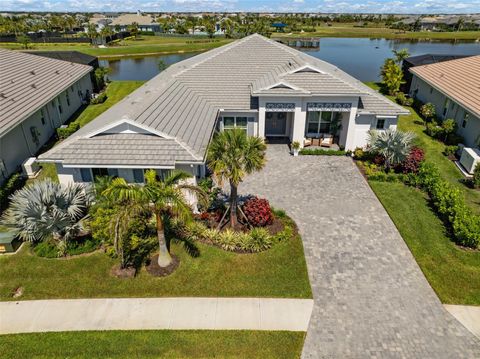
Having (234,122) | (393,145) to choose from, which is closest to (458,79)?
(393,145)

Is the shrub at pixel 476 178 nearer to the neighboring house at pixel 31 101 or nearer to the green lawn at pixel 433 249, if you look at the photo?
the green lawn at pixel 433 249

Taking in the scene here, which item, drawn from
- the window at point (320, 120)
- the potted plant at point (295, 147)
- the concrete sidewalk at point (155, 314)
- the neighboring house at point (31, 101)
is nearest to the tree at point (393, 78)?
the window at point (320, 120)

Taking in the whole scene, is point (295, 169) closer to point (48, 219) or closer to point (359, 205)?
point (359, 205)

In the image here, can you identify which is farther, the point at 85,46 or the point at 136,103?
the point at 85,46

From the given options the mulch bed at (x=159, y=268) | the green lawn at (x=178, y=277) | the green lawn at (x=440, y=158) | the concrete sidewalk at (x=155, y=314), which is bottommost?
the concrete sidewalk at (x=155, y=314)

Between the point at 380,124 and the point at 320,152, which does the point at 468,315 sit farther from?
the point at 380,124

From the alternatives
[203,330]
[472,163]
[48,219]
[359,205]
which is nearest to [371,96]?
[472,163]

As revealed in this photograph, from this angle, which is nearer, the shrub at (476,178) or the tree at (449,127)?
the shrub at (476,178)

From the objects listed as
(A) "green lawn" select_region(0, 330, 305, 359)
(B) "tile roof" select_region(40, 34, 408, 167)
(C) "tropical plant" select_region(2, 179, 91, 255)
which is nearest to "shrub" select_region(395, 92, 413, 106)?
(B) "tile roof" select_region(40, 34, 408, 167)
